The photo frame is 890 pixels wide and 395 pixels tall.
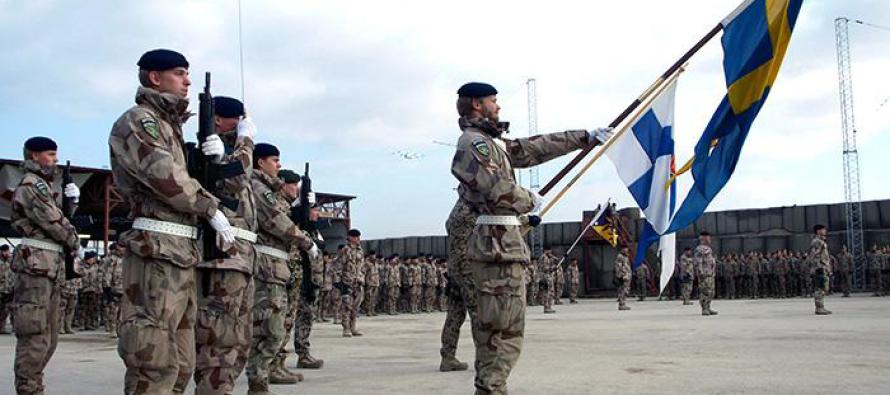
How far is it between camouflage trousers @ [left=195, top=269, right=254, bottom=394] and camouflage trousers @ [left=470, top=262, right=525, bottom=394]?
151 centimetres

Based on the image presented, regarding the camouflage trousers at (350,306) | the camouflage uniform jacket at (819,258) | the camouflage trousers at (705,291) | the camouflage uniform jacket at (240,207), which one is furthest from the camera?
the camouflage trousers at (705,291)

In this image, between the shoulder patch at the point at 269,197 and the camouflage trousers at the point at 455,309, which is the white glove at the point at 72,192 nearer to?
the shoulder patch at the point at 269,197

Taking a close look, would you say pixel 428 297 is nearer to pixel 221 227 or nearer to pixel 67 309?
pixel 67 309

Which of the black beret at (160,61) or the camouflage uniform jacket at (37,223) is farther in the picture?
the camouflage uniform jacket at (37,223)

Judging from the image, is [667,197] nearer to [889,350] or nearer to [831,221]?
[889,350]

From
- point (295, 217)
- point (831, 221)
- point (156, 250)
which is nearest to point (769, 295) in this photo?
point (831, 221)

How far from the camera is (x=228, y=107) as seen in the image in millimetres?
5711

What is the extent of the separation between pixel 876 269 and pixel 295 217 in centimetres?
2505

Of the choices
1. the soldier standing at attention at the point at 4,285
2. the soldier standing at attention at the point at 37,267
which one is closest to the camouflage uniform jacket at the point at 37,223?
the soldier standing at attention at the point at 37,267

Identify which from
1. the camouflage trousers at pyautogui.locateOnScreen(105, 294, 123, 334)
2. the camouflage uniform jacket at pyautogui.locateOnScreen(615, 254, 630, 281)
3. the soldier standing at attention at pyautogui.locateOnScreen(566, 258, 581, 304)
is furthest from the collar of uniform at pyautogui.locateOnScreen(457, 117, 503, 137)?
the soldier standing at attention at pyautogui.locateOnScreen(566, 258, 581, 304)

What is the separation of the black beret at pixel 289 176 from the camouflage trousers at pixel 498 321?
9.33 feet

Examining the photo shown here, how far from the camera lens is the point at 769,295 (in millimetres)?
29734

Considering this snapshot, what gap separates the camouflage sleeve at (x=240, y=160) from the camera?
16.3ft

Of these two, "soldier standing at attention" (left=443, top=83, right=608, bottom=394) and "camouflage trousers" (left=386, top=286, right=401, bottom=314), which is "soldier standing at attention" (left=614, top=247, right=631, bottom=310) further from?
"soldier standing at attention" (left=443, top=83, right=608, bottom=394)
